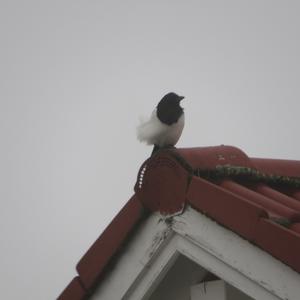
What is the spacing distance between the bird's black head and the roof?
6.25 feet

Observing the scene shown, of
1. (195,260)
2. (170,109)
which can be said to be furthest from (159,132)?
(195,260)

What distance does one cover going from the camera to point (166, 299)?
2074 mm

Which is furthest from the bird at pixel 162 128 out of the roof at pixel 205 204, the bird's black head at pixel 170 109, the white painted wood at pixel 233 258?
the white painted wood at pixel 233 258

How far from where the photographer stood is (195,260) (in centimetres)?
165

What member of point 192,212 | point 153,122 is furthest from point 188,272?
point 153,122

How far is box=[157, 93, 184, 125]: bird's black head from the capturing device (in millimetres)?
4227

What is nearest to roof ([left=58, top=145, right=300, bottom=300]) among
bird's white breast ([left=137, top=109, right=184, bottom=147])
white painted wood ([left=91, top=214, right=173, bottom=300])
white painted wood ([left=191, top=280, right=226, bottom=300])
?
white painted wood ([left=91, top=214, right=173, bottom=300])

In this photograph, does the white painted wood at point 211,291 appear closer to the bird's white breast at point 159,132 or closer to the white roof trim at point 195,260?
the white roof trim at point 195,260

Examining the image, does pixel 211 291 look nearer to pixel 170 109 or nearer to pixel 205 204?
pixel 205 204

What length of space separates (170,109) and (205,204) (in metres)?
2.87

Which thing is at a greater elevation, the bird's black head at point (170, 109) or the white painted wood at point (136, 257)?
the bird's black head at point (170, 109)

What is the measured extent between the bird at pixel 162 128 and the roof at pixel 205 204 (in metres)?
1.83

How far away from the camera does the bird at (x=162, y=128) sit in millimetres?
4148

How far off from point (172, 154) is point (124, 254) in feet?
1.23
